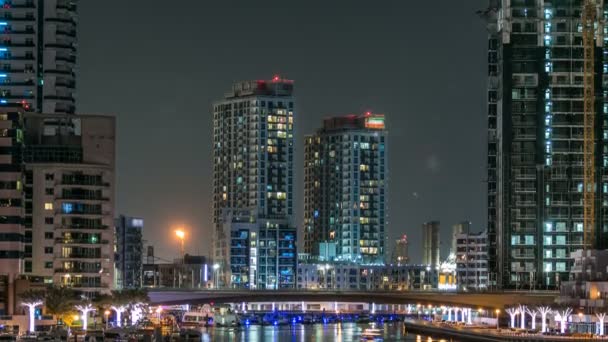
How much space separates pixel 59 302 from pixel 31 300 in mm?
8850

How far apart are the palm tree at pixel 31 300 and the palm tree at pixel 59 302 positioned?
7.82ft

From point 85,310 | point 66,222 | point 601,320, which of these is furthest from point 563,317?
point 66,222

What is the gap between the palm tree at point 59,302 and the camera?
568ft

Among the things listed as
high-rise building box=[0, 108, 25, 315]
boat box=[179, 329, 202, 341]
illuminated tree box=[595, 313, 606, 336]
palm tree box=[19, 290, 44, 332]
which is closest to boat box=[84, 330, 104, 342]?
palm tree box=[19, 290, 44, 332]

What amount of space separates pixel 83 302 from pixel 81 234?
13.9 metres

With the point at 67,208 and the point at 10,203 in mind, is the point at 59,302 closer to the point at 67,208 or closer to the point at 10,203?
the point at 10,203

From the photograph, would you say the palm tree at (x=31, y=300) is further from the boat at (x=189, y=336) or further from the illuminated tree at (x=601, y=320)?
the illuminated tree at (x=601, y=320)

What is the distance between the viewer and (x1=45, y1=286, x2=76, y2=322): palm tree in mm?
173250

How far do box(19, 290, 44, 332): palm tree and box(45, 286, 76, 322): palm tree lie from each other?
2.38 metres

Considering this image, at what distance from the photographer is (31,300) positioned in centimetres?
16575

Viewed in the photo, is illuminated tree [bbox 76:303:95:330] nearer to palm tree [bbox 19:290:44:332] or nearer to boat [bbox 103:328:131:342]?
palm tree [bbox 19:290:44:332]

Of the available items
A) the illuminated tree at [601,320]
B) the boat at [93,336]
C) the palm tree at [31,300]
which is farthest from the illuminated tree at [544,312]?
the boat at [93,336]

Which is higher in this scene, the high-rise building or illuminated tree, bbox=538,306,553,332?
the high-rise building

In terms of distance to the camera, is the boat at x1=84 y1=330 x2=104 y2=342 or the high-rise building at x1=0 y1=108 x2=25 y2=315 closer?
the boat at x1=84 y1=330 x2=104 y2=342
